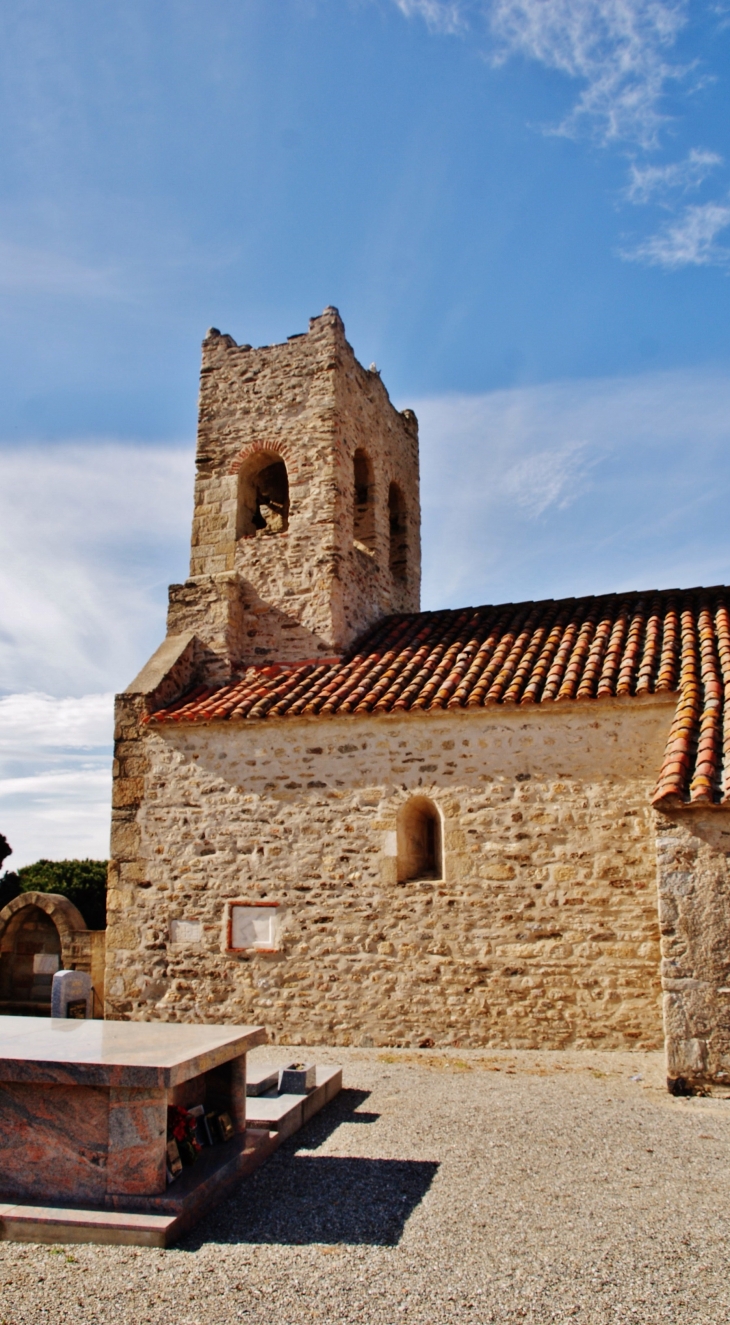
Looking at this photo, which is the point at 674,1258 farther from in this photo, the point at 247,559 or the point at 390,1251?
the point at 247,559

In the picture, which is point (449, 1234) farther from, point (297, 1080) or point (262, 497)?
point (262, 497)

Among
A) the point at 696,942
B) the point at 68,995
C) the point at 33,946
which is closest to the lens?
the point at 68,995

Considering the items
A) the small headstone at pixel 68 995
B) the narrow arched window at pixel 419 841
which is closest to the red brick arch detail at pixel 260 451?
the narrow arched window at pixel 419 841

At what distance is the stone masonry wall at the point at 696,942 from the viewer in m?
7.37

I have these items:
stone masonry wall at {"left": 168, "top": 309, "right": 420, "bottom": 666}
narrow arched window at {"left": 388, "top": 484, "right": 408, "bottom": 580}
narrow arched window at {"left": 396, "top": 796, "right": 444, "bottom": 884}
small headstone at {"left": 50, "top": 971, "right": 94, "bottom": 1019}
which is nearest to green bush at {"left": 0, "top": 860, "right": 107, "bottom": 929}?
stone masonry wall at {"left": 168, "top": 309, "right": 420, "bottom": 666}

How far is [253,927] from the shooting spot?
10250 millimetres

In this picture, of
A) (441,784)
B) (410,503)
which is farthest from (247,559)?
(441,784)

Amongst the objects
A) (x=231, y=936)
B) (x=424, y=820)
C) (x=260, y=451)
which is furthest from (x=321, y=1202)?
(x=260, y=451)

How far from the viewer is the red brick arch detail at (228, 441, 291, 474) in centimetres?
1330

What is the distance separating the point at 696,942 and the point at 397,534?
941 centimetres

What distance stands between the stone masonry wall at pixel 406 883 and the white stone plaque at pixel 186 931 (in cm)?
4

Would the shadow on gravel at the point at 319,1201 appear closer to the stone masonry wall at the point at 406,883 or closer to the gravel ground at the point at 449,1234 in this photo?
the gravel ground at the point at 449,1234

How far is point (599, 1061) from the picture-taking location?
857 centimetres

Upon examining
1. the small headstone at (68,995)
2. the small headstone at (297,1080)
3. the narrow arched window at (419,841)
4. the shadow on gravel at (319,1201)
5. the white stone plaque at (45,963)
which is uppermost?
the narrow arched window at (419,841)
